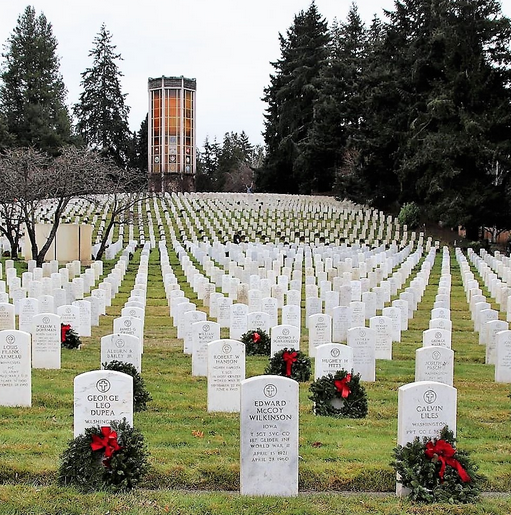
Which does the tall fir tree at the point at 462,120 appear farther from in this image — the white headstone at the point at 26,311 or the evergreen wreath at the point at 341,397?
the evergreen wreath at the point at 341,397

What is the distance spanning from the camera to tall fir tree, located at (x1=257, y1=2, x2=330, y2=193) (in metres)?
63.8

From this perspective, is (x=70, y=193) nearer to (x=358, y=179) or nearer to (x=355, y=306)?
(x=355, y=306)

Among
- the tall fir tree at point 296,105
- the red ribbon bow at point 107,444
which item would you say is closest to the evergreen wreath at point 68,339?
the red ribbon bow at point 107,444

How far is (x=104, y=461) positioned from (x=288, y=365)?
4.13 meters

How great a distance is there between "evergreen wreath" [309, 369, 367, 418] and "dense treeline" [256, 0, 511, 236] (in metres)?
29.6

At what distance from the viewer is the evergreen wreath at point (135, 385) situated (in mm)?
8797

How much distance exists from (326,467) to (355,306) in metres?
7.38

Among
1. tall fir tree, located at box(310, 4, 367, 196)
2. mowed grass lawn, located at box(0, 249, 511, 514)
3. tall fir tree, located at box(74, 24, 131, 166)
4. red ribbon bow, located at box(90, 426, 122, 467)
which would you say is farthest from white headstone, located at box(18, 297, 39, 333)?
tall fir tree, located at box(74, 24, 131, 166)

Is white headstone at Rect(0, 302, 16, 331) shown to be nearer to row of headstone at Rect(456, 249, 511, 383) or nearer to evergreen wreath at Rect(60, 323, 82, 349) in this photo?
evergreen wreath at Rect(60, 323, 82, 349)

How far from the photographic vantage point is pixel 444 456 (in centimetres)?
621

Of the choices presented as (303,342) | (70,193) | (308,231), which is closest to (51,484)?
(303,342)

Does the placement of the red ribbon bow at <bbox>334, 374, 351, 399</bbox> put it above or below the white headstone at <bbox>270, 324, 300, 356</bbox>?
below

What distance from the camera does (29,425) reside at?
8148 mm

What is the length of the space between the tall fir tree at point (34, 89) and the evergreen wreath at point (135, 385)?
59.0 metres
